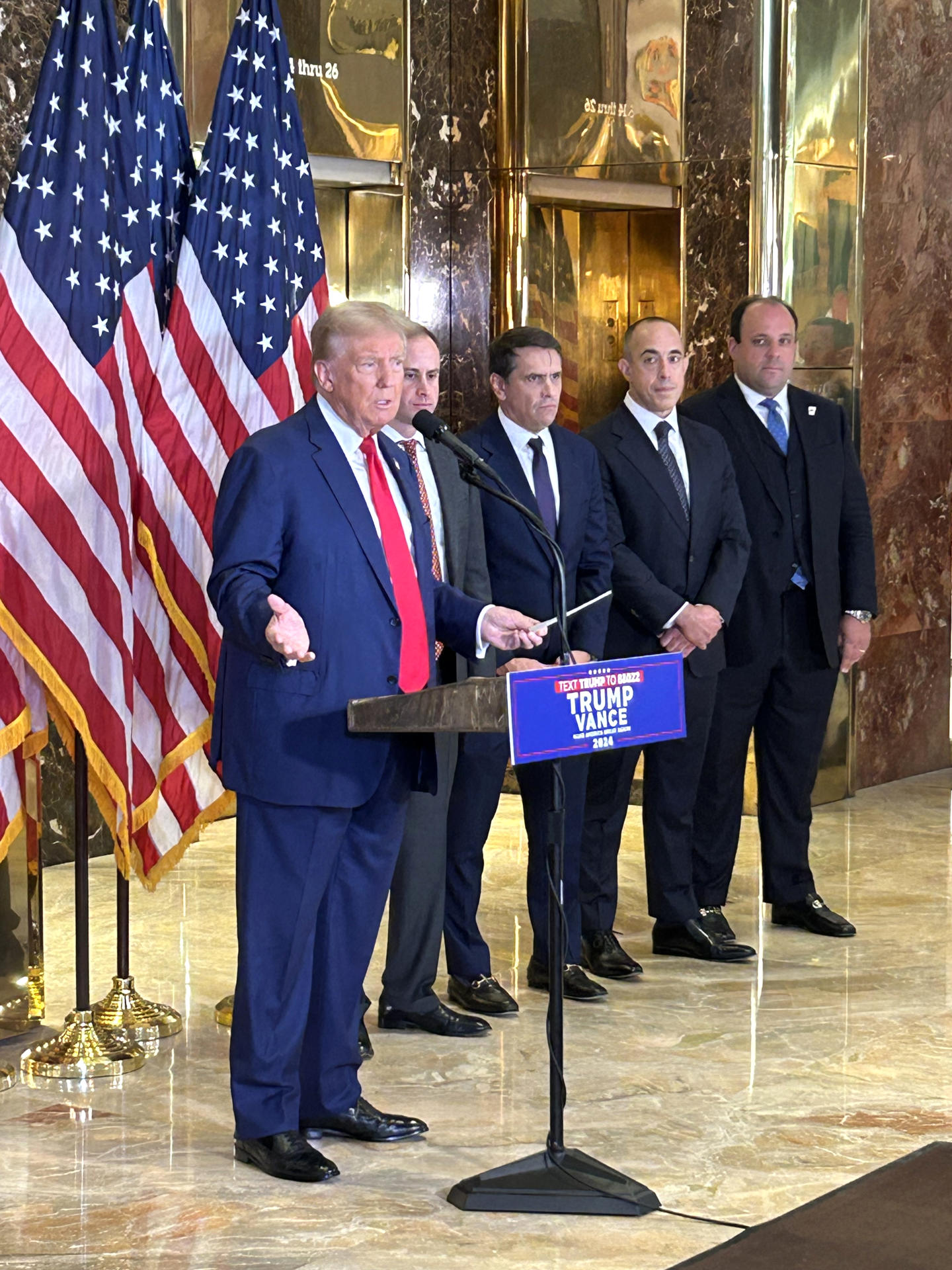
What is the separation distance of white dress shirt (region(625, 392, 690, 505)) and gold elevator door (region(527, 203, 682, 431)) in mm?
2808

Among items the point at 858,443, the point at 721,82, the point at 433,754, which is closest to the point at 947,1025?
the point at 433,754

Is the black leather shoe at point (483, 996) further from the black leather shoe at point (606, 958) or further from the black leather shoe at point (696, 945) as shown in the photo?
the black leather shoe at point (696, 945)

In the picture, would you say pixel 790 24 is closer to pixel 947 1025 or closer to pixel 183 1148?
pixel 947 1025

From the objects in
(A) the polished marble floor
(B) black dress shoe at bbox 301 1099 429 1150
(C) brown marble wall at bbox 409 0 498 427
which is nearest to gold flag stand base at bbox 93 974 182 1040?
(A) the polished marble floor

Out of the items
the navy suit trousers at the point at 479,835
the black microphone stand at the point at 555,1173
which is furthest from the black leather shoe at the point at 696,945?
the black microphone stand at the point at 555,1173

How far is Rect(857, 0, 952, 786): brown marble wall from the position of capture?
862 centimetres

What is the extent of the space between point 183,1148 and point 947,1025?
2.17 m

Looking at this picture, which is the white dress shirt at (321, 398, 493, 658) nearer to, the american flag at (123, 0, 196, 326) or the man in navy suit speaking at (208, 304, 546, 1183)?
the man in navy suit speaking at (208, 304, 546, 1183)

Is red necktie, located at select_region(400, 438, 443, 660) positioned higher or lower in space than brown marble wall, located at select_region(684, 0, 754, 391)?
lower

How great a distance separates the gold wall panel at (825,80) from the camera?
816cm

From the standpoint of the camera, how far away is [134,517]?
519 cm

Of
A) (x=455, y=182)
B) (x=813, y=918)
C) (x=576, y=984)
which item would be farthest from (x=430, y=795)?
(x=455, y=182)

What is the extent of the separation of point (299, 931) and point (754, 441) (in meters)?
2.83

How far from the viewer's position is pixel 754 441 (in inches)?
251
